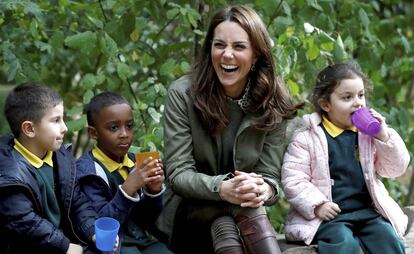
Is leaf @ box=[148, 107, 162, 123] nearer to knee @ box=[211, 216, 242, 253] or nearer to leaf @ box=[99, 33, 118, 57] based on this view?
leaf @ box=[99, 33, 118, 57]

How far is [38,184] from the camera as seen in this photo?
3119mm

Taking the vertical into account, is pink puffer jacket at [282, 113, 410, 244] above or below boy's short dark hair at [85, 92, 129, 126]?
below

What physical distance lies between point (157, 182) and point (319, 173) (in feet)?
2.63

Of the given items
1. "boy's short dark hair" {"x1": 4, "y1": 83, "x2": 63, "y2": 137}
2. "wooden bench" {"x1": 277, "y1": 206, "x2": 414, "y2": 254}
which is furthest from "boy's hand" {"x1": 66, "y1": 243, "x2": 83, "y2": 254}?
"wooden bench" {"x1": 277, "y1": 206, "x2": 414, "y2": 254}

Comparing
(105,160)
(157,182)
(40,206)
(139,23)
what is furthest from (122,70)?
(40,206)

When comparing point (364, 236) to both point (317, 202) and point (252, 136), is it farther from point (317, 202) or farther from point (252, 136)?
point (252, 136)

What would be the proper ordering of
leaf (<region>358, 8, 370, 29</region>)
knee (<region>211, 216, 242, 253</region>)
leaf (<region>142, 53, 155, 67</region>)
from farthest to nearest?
leaf (<region>142, 53, 155, 67</region>) < leaf (<region>358, 8, 370, 29</region>) < knee (<region>211, 216, 242, 253</region>)

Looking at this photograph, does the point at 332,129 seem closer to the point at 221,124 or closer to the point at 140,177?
the point at 221,124

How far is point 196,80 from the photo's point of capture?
3.62 metres

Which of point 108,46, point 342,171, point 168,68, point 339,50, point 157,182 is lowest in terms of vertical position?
point 157,182

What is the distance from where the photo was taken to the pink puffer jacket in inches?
137

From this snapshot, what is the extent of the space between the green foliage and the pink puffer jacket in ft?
2.40

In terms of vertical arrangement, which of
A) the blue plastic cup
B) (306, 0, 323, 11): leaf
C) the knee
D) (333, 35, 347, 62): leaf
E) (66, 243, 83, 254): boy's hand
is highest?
(306, 0, 323, 11): leaf

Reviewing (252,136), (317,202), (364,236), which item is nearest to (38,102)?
(252,136)
